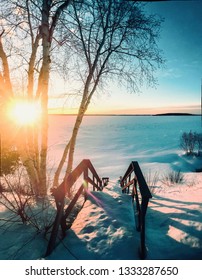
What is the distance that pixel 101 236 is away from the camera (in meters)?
2.73

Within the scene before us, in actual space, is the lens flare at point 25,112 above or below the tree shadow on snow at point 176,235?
above

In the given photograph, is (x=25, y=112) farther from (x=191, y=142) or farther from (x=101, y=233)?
(x=191, y=142)

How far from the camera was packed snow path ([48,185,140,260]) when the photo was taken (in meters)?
2.42

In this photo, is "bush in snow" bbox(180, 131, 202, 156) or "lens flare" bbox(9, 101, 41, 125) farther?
"bush in snow" bbox(180, 131, 202, 156)

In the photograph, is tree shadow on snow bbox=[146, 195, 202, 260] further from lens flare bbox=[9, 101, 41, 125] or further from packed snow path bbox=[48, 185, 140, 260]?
lens flare bbox=[9, 101, 41, 125]

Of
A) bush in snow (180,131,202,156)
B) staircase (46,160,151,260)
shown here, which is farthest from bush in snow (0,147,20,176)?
bush in snow (180,131,202,156)

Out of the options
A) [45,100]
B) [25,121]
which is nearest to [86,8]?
[45,100]

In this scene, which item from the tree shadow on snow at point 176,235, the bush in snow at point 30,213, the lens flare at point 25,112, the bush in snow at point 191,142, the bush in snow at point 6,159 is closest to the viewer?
the tree shadow on snow at point 176,235

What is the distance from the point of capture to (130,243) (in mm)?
2516

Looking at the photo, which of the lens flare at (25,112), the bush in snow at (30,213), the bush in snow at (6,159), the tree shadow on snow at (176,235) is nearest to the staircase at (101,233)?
the tree shadow on snow at (176,235)

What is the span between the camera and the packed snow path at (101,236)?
2.42m

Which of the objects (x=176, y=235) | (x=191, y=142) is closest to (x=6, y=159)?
(x=176, y=235)

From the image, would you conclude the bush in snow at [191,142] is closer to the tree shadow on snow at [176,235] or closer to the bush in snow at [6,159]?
the bush in snow at [6,159]
